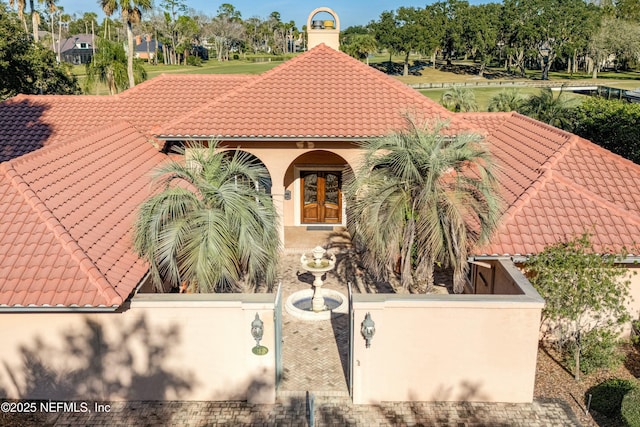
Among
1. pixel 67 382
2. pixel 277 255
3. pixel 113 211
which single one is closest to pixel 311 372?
pixel 277 255

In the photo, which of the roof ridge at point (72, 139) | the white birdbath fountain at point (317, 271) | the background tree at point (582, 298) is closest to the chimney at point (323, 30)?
the roof ridge at point (72, 139)

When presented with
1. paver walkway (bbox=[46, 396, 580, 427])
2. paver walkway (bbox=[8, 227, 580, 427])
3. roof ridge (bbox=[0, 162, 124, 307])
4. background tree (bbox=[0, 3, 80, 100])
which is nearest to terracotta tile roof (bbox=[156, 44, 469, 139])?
roof ridge (bbox=[0, 162, 124, 307])

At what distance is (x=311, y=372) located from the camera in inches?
446

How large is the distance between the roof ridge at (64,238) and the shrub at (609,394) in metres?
9.10

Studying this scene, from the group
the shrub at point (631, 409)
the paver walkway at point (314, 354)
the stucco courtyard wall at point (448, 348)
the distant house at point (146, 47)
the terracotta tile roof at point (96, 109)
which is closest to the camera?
the shrub at point (631, 409)

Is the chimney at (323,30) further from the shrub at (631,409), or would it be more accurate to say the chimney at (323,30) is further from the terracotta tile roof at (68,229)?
the shrub at (631,409)

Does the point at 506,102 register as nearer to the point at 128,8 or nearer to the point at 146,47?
the point at 128,8

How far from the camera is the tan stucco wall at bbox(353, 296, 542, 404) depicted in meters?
10.0

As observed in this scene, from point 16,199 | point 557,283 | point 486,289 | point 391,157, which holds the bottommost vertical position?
point 486,289

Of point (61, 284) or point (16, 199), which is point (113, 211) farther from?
point (61, 284)

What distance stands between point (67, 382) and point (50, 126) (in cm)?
1171

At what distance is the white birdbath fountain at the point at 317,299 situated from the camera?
13.8 meters

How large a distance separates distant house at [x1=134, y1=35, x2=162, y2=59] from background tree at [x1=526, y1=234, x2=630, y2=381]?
129m

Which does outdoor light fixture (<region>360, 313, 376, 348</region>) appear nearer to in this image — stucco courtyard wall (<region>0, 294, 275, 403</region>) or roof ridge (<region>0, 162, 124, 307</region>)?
stucco courtyard wall (<region>0, 294, 275, 403</region>)
